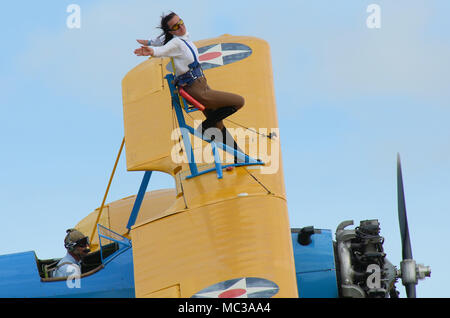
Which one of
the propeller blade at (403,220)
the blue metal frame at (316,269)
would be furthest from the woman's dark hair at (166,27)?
the propeller blade at (403,220)

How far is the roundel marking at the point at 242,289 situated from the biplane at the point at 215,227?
0.01 meters

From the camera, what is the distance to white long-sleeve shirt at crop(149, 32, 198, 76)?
920cm

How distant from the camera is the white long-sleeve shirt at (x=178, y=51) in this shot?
362 inches

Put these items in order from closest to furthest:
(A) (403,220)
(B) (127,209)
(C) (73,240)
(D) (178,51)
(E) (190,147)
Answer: (D) (178,51), (E) (190,147), (A) (403,220), (C) (73,240), (B) (127,209)

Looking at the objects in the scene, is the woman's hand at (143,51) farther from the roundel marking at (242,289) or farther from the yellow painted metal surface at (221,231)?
the roundel marking at (242,289)

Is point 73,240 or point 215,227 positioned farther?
point 73,240

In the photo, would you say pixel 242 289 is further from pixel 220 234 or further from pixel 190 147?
pixel 190 147

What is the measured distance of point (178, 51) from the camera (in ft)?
30.6

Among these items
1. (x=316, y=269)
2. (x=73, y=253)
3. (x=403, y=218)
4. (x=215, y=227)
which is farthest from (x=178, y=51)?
(x=403, y=218)

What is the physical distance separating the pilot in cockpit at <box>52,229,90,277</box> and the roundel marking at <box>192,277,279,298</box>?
11.4 ft

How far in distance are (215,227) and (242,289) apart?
0.78 meters

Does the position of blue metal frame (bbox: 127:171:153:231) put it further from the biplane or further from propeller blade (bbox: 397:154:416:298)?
propeller blade (bbox: 397:154:416:298)
